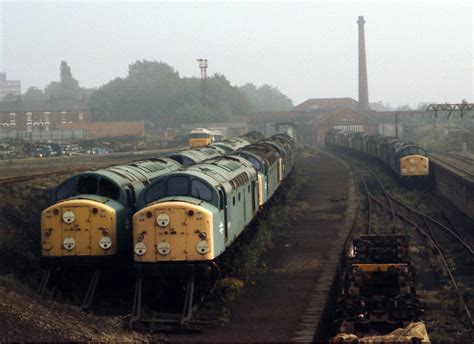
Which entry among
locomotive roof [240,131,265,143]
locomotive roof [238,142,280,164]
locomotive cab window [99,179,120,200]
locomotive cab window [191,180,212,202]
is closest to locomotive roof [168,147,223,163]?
locomotive roof [238,142,280,164]

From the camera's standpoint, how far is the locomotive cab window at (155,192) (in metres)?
18.5

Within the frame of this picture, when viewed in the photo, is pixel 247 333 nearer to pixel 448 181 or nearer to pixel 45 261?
pixel 45 261

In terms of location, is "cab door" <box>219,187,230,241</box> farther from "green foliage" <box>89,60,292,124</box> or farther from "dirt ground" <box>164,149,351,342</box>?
"green foliage" <box>89,60,292,124</box>

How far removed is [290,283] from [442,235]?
1203 centimetres

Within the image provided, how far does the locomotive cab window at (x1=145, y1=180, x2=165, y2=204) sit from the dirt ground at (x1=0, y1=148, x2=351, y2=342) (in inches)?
128

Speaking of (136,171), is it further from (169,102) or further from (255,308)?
(169,102)

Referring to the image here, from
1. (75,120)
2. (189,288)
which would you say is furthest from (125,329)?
(75,120)

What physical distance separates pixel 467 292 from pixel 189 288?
25.0ft

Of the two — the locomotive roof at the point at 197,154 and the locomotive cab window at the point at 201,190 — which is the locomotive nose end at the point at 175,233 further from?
the locomotive roof at the point at 197,154

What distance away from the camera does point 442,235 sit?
29609 millimetres

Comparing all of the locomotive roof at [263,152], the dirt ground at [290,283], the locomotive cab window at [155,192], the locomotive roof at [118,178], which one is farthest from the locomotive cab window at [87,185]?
the locomotive roof at [263,152]

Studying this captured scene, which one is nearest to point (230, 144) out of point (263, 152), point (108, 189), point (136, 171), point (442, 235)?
point (263, 152)

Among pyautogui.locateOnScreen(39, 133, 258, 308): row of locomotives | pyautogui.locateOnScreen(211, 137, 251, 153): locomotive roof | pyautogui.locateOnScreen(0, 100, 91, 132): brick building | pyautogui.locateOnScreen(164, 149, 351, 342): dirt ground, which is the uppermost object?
pyautogui.locateOnScreen(0, 100, 91, 132): brick building

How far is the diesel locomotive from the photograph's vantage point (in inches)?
1795
